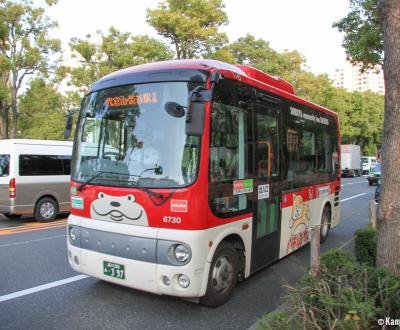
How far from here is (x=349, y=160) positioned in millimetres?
41375

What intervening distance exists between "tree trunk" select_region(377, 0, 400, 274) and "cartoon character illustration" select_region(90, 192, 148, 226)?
2.46m

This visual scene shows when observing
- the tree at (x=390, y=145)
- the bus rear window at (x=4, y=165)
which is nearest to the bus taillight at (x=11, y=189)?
the bus rear window at (x=4, y=165)

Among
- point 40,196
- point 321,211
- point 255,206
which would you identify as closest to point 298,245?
point 321,211

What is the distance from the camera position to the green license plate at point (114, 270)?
4297 millimetres

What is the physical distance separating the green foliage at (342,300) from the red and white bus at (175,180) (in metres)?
1.23

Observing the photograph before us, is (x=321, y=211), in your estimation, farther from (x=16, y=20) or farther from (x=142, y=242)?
(x=16, y=20)

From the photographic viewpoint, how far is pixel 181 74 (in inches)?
Answer: 171

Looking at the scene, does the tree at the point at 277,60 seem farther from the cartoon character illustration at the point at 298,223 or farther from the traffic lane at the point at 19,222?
the cartoon character illustration at the point at 298,223

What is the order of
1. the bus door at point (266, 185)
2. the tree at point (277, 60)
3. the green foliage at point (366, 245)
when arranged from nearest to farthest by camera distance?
the bus door at point (266, 185) → the green foliage at point (366, 245) → the tree at point (277, 60)

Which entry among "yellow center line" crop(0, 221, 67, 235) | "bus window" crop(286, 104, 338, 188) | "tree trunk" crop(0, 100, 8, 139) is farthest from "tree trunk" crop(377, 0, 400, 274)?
"tree trunk" crop(0, 100, 8, 139)

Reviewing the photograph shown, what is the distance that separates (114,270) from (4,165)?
7.95m

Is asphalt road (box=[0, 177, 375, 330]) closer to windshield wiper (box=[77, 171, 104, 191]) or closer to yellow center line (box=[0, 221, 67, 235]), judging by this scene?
windshield wiper (box=[77, 171, 104, 191])

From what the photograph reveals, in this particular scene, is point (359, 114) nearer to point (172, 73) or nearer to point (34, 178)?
point (34, 178)

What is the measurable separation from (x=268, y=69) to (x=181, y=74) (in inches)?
1005
